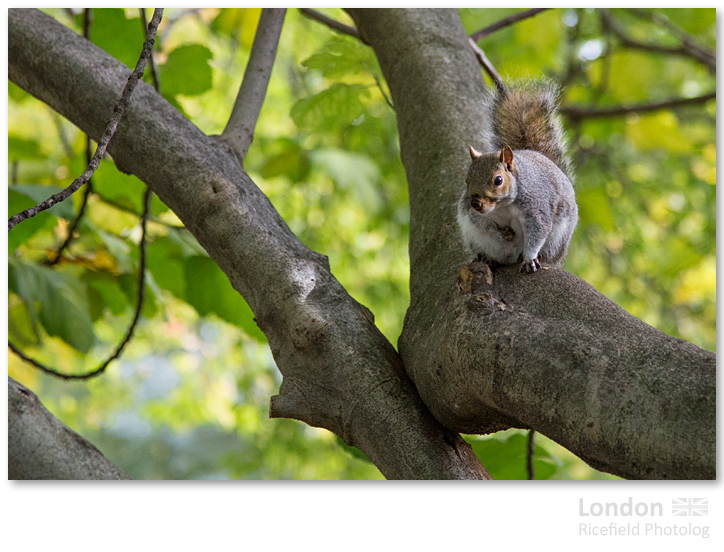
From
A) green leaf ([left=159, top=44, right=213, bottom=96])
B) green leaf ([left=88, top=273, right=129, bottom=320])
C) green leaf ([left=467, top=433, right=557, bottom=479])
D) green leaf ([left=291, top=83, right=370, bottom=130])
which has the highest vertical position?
green leaf ([left=159, top=44, right=213, bottom=96])

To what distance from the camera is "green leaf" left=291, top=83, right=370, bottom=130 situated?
158 cm

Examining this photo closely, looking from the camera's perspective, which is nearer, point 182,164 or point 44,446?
point 44,446

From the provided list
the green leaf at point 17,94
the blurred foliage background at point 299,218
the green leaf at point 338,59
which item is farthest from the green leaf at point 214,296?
the green leaf at point 17,94

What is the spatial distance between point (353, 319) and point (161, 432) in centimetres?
465

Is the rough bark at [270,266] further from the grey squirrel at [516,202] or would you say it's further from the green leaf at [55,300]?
the green leaf at [55,300]

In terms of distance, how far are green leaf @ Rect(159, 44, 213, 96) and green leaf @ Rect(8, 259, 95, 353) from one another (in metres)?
0.55

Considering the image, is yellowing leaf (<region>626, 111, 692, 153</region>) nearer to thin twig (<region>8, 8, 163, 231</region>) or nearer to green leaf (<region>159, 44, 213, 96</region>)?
green leaf (<region>159, 44, 213, 96</region>)

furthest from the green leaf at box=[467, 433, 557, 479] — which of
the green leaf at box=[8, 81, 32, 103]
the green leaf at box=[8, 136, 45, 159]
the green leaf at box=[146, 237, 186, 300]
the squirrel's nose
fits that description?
the green leaf at box=[8, 81, 32, 103]

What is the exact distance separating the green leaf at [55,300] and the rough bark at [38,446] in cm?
60

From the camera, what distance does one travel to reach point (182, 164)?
3.73 feet

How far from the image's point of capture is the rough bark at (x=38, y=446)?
82cm

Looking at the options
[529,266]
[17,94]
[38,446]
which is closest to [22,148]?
[17,94]
